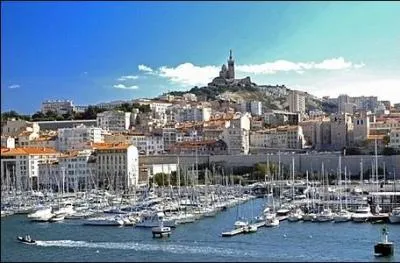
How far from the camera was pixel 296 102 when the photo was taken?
106 feet

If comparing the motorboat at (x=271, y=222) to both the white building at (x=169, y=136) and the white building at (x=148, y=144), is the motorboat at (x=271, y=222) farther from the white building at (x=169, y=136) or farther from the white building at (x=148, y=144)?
the white building at (x=169, y=136)

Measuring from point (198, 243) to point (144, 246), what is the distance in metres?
0.60

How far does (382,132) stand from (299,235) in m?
12.0

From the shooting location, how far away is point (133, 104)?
87.6ft

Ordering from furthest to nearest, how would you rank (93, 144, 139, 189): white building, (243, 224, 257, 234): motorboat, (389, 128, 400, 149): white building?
(389, 128, 400, 149): white building < (93, 144, 139, 189): white building < (243, 224, 257, 234): motorboat

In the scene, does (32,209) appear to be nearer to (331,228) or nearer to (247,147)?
(331,228)

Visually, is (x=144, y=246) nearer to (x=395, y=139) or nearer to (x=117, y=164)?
(x=117, y=164)

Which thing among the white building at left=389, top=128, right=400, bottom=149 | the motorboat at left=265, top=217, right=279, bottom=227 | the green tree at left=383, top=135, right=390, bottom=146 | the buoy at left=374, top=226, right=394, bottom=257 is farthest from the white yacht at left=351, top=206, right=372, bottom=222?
the green tree at left=383, top=135, right=390, bottom=146

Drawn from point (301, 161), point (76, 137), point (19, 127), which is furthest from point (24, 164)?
point (301, 161)

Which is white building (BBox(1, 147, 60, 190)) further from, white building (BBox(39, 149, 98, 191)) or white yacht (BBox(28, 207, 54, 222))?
white yacht (BBox(28, 207, 54, 222))

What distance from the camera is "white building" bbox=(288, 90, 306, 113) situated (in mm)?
31906

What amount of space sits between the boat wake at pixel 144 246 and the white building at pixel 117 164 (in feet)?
23.9

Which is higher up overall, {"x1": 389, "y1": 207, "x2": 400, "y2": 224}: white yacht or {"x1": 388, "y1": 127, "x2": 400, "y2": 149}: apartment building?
{"x1": 388, "y1": 127, "x2": 400, "y2": 149}: apartment building

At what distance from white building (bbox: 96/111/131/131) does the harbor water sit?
12.1 m
